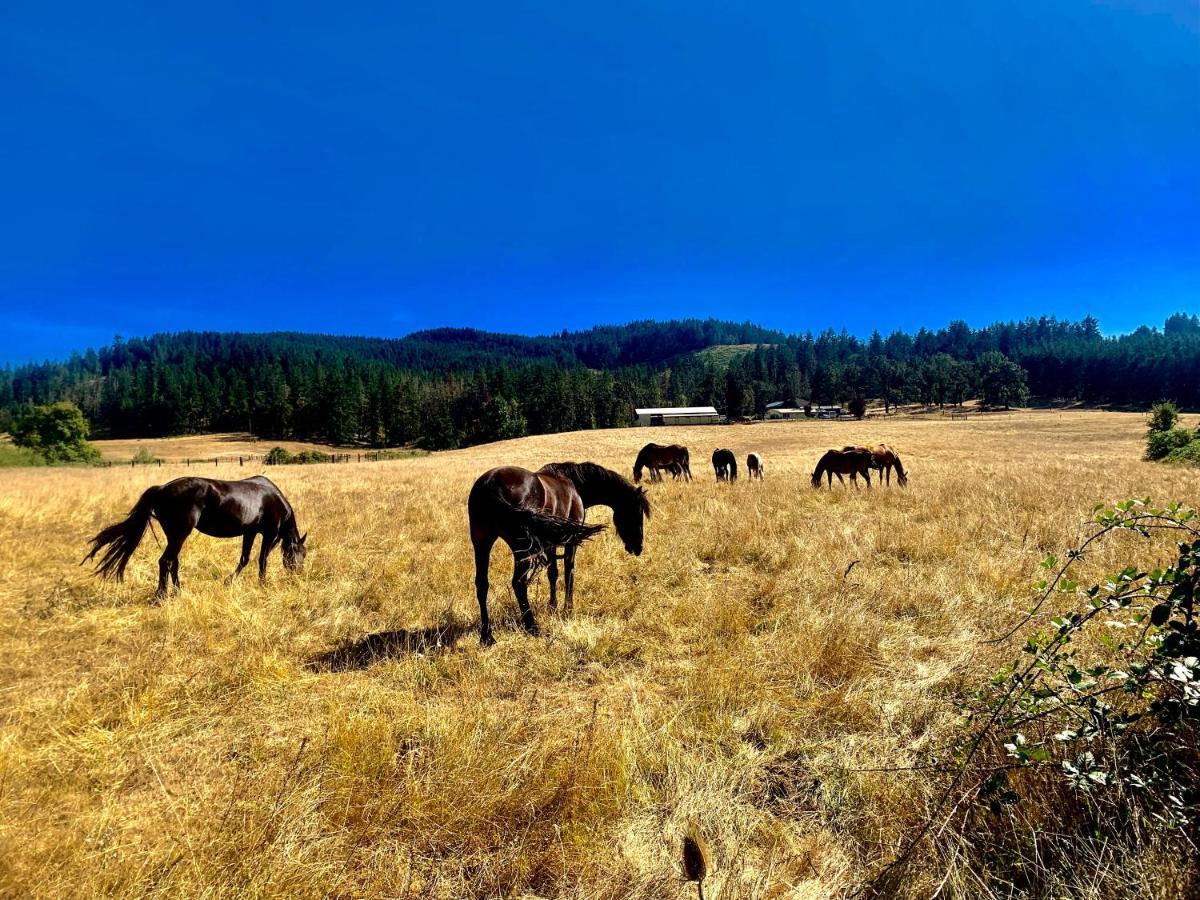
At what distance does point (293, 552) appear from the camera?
324 inches

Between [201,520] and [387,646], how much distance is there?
4342mm

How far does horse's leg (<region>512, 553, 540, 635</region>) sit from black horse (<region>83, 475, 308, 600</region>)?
175 inches

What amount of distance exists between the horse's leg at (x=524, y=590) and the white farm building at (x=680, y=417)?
86759 mm

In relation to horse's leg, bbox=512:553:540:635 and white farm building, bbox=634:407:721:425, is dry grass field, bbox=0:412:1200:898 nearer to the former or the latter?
horse's leg, bbox=512:553:540:635

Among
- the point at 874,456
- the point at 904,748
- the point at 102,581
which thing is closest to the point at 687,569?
the point at 904,748

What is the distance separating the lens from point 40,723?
367 centimetres

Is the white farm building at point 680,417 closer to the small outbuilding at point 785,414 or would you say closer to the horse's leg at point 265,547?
the small outbuilding at point 785,414

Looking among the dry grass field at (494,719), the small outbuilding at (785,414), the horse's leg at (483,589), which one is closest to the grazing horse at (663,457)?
the dry grass field at (494,719)

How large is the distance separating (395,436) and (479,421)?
15.5 meters

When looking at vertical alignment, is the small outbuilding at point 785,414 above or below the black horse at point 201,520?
above

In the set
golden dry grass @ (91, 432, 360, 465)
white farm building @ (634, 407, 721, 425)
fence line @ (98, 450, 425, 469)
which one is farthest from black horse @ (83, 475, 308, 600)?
white farm building @ (634, 407, 721, 425)

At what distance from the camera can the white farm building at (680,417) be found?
3647 inches

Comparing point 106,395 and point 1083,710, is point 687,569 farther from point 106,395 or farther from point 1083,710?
point 106,395

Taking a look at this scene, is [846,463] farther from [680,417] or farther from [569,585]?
[680,417]
